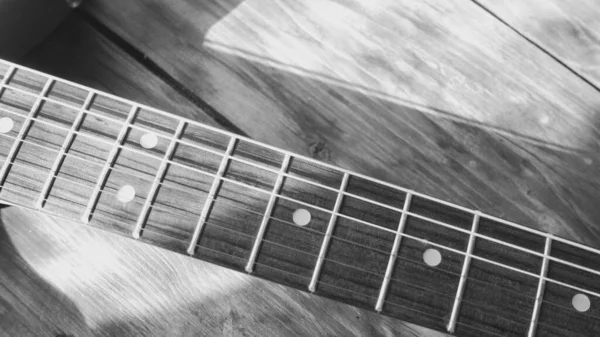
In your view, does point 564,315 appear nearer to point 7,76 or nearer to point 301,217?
point 301,217

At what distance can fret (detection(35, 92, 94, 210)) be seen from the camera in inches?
31.9

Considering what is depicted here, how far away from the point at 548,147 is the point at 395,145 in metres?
0.26

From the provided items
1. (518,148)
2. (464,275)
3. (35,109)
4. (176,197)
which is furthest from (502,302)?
(35,109)

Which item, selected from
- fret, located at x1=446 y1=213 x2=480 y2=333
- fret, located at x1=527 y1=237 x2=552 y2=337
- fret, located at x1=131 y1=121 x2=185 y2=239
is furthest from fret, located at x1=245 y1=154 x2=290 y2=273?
fret, located at x1=527 y1=237 x2=552 y2=337

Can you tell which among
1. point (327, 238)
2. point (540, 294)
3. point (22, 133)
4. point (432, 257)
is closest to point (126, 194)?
point (22, 133)

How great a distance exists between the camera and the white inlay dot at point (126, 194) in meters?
0.81

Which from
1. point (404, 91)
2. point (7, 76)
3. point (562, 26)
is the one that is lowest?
point (7, 76)

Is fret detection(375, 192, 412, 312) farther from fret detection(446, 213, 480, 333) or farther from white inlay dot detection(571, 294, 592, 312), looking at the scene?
white inlay dot detection(571, 294, 592, 312)

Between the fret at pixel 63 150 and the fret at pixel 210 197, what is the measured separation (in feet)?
0.71

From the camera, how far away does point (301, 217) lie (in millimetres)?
799

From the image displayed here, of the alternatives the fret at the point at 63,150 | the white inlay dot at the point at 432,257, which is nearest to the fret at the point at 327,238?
the white inlay dot at the point at 432,257

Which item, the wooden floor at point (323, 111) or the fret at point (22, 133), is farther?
the wooden floor at point (323, 111)

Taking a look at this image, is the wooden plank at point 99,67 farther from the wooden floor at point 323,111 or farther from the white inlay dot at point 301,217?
the white inlay dot at point 301,217

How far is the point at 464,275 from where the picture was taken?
78 centimetres
